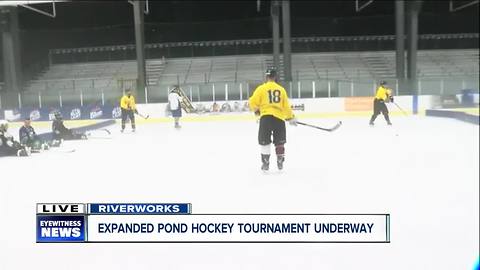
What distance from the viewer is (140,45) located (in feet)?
7.15

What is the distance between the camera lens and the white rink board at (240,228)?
4.85ft

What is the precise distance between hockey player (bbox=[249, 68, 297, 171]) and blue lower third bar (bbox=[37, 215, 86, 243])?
685 millimetres

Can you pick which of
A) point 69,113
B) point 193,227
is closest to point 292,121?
point 193,227

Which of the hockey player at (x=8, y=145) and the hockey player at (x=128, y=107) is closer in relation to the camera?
Result: the hockey player at (x=8, y=145)

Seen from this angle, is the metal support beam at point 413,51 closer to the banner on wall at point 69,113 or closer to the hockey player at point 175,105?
the hockey player at point 175,105

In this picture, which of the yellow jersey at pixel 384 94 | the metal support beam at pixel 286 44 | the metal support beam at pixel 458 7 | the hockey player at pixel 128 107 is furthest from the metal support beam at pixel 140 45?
the metal support beam at pixel 458 7

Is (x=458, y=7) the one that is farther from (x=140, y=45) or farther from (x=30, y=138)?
(x=30, y=138)

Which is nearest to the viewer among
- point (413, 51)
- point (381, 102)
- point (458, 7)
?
point (381, 102)

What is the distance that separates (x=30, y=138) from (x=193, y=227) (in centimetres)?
66

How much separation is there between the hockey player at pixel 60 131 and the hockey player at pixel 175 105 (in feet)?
1.18

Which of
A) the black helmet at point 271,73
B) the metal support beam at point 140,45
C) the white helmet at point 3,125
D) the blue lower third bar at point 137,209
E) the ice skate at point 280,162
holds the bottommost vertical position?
the blue lower third bar at point 137,209

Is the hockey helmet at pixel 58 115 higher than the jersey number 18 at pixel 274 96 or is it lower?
lower

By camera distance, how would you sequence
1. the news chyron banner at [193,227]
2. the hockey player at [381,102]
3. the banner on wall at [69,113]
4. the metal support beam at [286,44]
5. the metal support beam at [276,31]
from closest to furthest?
the news chyron banner at [193,227]
the banner on wall at [69,113]
the hockey player at [381,102]
the metal support beam at [286,44]
the metal support beam at [276,31]

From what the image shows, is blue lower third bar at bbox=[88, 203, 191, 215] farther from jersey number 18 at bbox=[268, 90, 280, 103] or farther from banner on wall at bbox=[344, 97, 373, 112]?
banner on wall at bbox=[344, 97, 373, 112]
